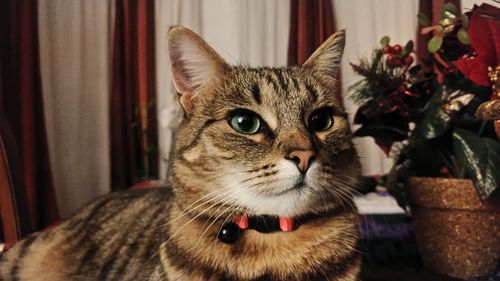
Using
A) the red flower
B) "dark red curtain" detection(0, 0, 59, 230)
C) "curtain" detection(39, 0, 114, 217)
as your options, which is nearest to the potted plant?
the red flower

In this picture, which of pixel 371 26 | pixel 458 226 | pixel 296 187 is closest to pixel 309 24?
pixel 371 26

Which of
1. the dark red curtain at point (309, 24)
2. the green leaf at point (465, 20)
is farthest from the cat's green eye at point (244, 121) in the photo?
the dark red curtain at point (309, 24)

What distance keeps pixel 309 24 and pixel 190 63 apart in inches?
35.0

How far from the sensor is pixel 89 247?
103 cm

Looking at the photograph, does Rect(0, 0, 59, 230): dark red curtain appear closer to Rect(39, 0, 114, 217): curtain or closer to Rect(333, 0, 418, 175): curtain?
Rect(39, 0, 114, 217): curtain

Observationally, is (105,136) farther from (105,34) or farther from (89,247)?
(89,247)

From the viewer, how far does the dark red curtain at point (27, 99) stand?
146 centimetres

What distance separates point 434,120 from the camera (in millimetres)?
873

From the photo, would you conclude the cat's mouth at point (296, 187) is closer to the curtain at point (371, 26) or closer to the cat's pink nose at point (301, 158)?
the cat's pink nose at point (301, 158)

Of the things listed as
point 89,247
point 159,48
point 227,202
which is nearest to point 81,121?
point 159,48

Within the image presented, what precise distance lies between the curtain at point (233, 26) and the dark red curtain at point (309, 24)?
0.19 ft

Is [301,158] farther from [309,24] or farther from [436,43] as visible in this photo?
[309,24]

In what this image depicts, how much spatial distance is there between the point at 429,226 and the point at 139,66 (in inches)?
51.7

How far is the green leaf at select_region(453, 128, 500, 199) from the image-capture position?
762 mm
